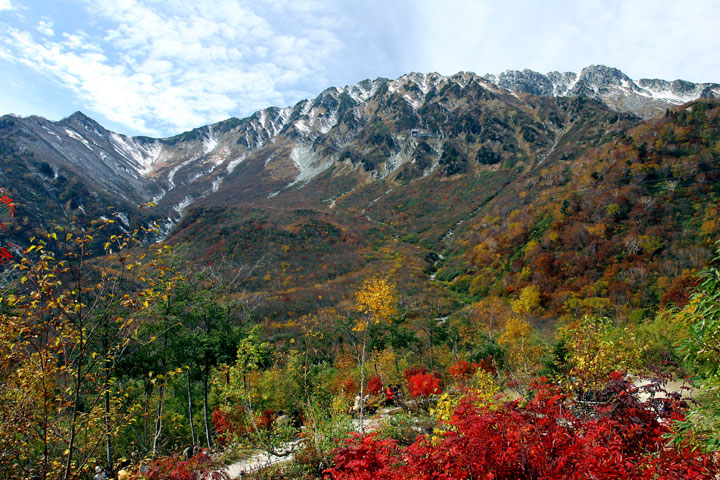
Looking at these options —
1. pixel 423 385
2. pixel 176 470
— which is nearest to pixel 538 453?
pixel 176 470

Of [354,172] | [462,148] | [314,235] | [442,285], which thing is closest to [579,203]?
[442,285]

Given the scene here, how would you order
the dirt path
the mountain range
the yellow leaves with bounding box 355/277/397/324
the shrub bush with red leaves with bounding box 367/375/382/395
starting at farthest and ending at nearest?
the mountain range, the shrub bush with red leaves with bounding box 367/375/382/395, the yellow leaves with bounding box 355/277/397/324, the dirt path

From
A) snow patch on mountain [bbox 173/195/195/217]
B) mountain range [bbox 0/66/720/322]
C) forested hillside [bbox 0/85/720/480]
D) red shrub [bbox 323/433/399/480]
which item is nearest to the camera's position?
forested hillside [bbox 0/85/720/480]

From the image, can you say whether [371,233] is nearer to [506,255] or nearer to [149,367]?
[506,255]

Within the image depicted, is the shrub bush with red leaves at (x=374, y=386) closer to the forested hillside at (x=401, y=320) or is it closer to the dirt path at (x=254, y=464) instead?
the forested hillside at (x=401, y=320)

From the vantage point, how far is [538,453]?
4395 mm

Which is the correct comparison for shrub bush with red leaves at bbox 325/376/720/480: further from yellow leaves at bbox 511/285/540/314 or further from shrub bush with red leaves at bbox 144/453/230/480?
yellow leaves at bbox 511/285/540/314

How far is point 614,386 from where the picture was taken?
19.6 ft

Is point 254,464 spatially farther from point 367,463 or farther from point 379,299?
point 367,463

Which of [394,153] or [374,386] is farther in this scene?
[394,153]

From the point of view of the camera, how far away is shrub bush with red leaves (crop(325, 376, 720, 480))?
3.96 m

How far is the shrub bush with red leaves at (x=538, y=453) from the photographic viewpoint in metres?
3.96

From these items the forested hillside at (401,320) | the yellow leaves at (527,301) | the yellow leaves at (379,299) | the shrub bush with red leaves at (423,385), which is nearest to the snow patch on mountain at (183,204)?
the forested hillside at (401,320)

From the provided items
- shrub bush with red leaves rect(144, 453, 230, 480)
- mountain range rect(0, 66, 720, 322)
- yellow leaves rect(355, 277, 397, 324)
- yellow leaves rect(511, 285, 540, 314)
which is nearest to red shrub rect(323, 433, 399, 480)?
shrub bush with red leaves rect(144, 453, 230, 480)
